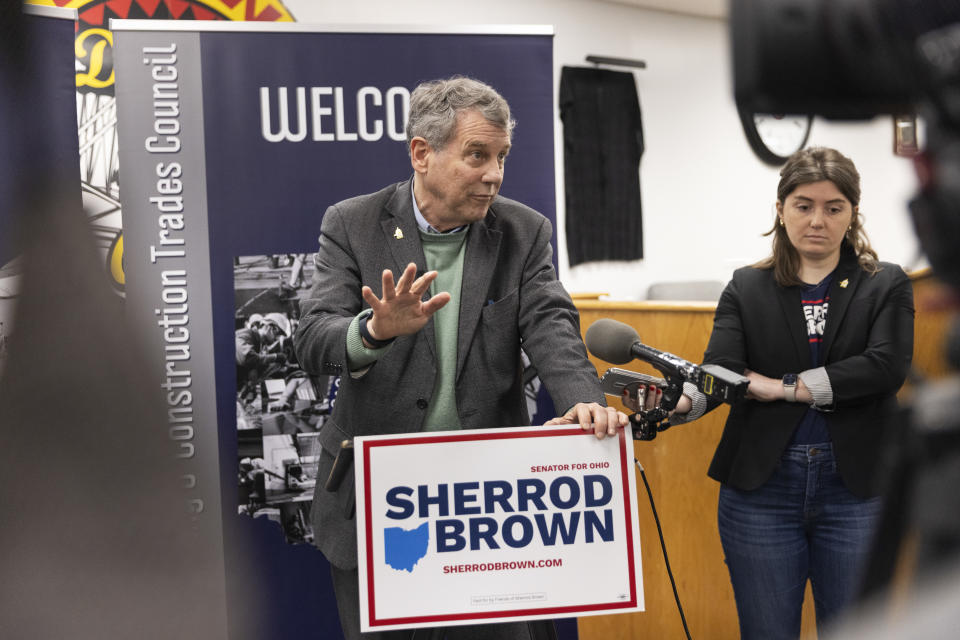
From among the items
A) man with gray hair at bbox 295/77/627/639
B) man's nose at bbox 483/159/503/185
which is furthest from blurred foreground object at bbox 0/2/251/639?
man's nose at bbox 483/159/503/185

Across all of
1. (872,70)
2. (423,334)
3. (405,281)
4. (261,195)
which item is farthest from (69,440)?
(261,195)

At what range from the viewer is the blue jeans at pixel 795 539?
1835 mm

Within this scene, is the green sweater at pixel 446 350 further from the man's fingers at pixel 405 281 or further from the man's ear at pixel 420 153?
the man's fingers at pixel 405 281

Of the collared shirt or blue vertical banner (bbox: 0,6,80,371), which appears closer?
blue vertical banner (bbox: 0,6,80,371)

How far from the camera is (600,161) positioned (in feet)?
21.1

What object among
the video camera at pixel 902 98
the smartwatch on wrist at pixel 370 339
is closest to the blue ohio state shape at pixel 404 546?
the smartwatch on wrist at pixel 370 339

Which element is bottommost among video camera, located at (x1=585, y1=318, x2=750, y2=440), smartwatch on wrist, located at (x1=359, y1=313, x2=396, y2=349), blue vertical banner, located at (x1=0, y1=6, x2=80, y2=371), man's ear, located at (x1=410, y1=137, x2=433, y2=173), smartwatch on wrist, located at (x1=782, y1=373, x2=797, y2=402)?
smartwatch on wrist, located at (x1=782, y1=373, x2=797, y2=402)

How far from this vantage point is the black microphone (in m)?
1.56

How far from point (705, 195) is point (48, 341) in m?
7.30

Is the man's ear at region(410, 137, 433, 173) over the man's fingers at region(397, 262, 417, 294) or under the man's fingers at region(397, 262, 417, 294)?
over

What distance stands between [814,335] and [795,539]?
46 centimetres

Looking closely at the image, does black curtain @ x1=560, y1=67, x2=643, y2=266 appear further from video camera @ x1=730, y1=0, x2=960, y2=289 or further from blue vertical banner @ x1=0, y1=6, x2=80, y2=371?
blue vertical banner @ x1=0, y1=6, x2=80, y2=371

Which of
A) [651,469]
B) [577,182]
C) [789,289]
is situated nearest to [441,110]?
[789,289]

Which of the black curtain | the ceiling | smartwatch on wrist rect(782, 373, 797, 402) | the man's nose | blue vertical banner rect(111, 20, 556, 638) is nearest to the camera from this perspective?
the man's nose
